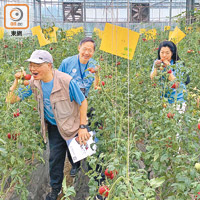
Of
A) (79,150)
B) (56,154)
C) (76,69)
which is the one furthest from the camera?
(76,69)

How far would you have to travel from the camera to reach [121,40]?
2670 mm

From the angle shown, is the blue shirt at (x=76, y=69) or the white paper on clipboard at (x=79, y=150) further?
the blue shirt at (x=76, y=69)

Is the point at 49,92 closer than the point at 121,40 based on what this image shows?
Yes

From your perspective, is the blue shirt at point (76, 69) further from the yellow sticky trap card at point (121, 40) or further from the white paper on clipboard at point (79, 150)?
the white paper on clipboard at point (79, 150)

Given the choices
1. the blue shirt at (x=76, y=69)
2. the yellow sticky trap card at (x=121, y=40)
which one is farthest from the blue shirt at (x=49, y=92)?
the blue shirt at (x=76, y=69)

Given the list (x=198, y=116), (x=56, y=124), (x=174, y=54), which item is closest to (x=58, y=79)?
(x=56, y=124)

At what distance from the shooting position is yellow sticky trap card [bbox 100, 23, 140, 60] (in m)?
2.60

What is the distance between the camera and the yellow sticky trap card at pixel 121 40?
2602 mm

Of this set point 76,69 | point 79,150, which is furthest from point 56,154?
point 76,69

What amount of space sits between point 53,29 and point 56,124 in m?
3.60

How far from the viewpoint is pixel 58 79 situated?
2348 millimetres

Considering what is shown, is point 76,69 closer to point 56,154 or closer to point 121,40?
point 121,40

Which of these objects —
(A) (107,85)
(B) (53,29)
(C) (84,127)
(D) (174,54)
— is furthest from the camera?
(B) (53,29)

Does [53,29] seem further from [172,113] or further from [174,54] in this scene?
[172,113]
